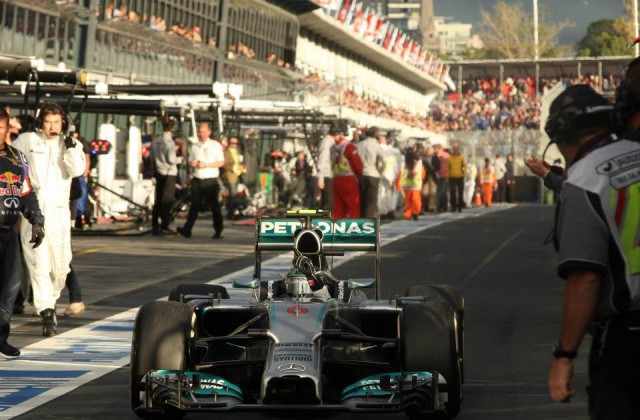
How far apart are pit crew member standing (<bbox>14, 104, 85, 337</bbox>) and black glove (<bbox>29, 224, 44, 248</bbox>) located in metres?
0.94

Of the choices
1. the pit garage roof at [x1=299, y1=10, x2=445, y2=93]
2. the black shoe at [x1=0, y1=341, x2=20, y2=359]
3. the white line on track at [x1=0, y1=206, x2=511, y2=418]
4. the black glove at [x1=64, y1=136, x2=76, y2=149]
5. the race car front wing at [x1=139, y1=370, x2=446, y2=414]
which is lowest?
the white line on track at [x1=0, y1=206, x2=511, y2=418]

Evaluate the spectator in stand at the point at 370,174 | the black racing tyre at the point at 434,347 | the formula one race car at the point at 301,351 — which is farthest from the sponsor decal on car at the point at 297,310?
the spectator in stand at the point at 370,174

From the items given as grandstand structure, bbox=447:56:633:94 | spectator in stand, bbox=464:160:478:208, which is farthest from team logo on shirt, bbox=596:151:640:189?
grandstand structure, bbox=447:56:633:94

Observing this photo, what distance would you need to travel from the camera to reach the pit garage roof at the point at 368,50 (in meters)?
73.6

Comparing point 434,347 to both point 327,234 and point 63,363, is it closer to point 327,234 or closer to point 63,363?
point 327,234

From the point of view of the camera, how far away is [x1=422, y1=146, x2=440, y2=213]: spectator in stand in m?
41.8

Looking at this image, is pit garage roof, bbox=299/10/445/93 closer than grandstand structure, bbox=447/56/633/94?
Yes

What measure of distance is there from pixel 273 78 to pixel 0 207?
53772 mm

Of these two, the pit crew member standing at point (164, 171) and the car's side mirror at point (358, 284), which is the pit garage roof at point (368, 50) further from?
the car's side mirror at point (358, 284)

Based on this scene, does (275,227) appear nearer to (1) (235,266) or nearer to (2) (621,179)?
(2) (621,179)

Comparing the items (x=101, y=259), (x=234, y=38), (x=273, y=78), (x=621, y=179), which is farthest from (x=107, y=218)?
(x=273, y=78)

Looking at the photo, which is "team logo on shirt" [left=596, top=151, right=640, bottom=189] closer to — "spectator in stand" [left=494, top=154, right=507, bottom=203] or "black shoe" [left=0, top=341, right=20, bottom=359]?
"black shoe" [left=0, top=341, right=20, bottom=359]

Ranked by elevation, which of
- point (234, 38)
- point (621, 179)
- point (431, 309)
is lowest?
point (431, 309)

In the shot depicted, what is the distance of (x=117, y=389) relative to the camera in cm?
1012
